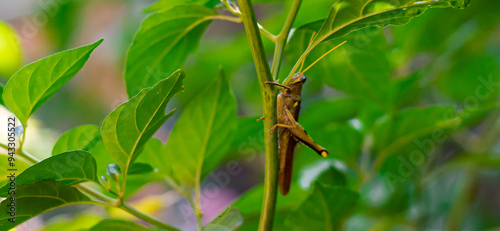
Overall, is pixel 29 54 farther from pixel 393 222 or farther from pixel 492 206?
pixel 492 206

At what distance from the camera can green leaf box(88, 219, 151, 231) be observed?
434mm

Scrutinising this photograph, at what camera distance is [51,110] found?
2.01 m

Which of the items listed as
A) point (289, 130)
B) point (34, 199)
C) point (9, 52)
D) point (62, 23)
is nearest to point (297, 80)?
A: point (289, 130)

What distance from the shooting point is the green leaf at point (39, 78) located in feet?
1.22

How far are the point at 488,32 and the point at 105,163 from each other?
2.69 ft

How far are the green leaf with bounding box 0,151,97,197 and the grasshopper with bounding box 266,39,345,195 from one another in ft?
0.59

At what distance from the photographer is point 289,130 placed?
42 centimetres

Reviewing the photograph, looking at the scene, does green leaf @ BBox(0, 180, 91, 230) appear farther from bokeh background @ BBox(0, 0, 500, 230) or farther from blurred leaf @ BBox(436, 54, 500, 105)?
blurred leaf @ BBox(436, 54, 500, 105)

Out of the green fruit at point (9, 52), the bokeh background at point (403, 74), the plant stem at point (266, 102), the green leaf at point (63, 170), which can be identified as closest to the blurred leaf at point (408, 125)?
the bokeh background at point (403, 74)

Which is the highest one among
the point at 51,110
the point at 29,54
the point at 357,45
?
the point at 29,54

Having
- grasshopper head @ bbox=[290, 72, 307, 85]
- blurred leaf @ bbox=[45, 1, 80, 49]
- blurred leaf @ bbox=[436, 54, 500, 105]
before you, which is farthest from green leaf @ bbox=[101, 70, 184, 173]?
blurred leaf @ bbox=[45, 1, 80, 49]

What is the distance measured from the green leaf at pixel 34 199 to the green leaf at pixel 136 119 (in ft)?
0.18

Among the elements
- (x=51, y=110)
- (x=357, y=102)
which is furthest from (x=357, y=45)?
(x=51, y=110)

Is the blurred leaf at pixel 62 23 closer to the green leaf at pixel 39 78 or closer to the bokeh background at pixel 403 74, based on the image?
the bokeh background at pixel 403 74
